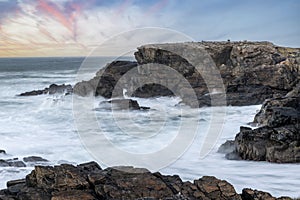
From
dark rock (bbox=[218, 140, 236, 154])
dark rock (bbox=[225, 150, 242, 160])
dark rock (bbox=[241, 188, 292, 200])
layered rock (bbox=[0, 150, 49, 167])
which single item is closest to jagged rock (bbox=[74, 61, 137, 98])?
dark rock (bbox=[218, 140, 236, 154])

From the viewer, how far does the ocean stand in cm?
1062

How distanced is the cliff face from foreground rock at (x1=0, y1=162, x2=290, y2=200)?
55.7 feet

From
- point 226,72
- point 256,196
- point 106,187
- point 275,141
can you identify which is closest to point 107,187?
Answer: point 106,187

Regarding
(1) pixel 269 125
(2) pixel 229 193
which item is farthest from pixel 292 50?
(2) pixel 229 193

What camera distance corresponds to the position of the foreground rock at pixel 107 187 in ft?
22.8

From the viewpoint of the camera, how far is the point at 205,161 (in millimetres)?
12547

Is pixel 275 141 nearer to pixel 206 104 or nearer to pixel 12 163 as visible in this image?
pixel 12 163

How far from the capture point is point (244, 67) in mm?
29094

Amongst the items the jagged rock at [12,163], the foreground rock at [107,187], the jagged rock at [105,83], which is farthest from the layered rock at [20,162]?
the jagged rock at [105,83]

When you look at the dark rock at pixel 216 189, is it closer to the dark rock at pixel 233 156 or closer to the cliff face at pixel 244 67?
the dark rock at pixel 233 156

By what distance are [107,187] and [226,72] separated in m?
24.2

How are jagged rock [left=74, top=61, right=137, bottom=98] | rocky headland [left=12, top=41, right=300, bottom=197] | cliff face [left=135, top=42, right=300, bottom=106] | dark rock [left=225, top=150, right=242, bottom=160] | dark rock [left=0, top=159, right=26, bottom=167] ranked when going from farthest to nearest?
1. jagged rock [left=74, top=61, right=137, bottom=98]
2. cliff face [left=135, top=42, right=300, bottom=106]
3. dark rock [left=225, top=150, right=242, bottom=160]
4. dark rock [left=0, top=159, right=26, bottom=167]
5. rocky headland [left=12, top=41, right=300, bottom=197]

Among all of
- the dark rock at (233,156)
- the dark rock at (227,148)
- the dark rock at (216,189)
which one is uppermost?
the dark rock at (227,148)

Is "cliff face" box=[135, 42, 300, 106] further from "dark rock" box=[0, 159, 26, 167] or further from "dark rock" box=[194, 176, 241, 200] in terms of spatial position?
"dark rock" box=[194, 176, 241, 200]
